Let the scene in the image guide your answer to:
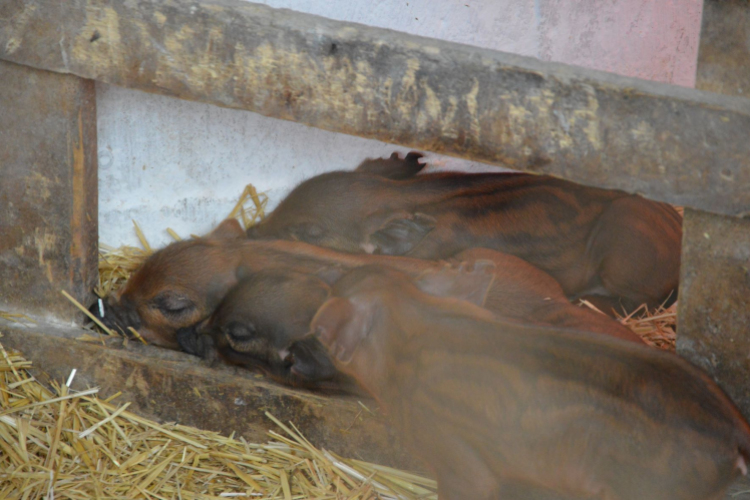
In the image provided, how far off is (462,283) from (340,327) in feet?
1.68

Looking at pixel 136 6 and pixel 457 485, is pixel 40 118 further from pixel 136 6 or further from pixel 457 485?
pixel 457 485

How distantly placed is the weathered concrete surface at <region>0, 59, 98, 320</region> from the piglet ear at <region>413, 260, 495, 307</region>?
1.49m

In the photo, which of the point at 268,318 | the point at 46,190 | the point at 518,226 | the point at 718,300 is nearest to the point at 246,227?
the point at 268,318

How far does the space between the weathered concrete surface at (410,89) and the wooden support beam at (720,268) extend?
174 millimetres

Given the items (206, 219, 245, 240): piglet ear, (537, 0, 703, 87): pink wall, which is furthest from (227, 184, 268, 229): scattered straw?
(537, 0, 703, 87): pink wall

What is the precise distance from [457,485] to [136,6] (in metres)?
2.04

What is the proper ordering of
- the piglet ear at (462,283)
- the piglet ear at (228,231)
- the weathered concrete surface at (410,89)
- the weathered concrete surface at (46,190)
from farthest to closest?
the piglet ear at (228,231) < the weathered concrete surface at (46,190) < the piglet ear at (462,283) < the weathered concrete surface at (410,89)

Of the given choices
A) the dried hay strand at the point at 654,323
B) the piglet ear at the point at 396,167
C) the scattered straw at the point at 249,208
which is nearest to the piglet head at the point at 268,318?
the piglet ear at the point at 396,167

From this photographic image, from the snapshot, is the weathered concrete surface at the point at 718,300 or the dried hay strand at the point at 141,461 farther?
the dried hay strand at the point at 141,461

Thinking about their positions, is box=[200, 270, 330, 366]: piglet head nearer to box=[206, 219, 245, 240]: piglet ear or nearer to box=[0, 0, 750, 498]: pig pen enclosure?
box=[0, 0, 750, 498]: pig pen enclosure

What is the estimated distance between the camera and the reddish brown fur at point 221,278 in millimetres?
3457

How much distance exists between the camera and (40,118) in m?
3.25

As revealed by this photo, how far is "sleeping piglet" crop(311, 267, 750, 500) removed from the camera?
2.27 m

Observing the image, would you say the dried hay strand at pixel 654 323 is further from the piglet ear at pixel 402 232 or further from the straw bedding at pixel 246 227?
the piglet ear at pixel 402 232
